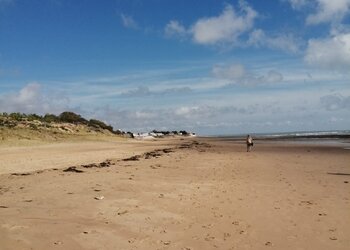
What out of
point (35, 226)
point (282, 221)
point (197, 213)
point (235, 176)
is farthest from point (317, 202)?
point (35, 226)

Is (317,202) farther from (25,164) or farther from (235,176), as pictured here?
(25,164)

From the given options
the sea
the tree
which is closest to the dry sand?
the sea

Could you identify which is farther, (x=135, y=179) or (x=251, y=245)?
(x=135, y=179)

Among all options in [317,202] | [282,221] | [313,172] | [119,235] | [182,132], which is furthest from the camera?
[182,132]

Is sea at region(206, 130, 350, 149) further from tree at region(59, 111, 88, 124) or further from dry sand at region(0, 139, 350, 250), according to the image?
tree at region(59, 111, 88, 124)

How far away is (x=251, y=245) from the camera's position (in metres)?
6.90

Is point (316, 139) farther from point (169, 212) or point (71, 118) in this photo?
point (169, 212)

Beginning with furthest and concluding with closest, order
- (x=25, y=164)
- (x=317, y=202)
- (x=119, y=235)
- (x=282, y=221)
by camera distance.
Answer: (x=25, y=164) < (x=317, y=202) < (x=282, y=221) < (x=119, y=235)

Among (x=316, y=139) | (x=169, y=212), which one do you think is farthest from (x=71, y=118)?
(x=169, y=212)

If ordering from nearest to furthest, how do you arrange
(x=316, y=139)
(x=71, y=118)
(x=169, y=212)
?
(x=169, y=212), (x=316, y=139), (x=71, y=118)

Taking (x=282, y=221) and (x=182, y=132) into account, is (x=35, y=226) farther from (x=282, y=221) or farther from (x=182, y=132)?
(x=182, y=132)

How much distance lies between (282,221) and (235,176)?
7282 millimetres

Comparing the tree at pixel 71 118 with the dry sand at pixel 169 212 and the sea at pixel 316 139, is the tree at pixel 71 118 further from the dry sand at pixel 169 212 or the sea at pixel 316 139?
the dry sand at pixel 169 212

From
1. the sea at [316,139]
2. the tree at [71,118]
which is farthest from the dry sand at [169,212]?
the tree at [71,118]
